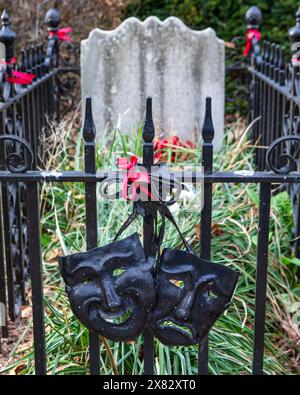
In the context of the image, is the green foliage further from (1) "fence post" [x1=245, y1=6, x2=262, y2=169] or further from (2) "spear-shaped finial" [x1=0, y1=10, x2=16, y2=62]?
(2) "spear-shaped finial" [x1=0, y1=10, x2=16, y2=62]

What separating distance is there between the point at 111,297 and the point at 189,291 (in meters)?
0.22

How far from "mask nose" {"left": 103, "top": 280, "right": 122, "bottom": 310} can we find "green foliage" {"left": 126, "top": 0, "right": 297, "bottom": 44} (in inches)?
200

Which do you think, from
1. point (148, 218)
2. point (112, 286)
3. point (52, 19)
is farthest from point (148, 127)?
point (52, 19)

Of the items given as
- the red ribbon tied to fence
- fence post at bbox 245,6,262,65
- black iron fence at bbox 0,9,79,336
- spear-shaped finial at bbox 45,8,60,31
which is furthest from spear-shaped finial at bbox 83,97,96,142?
spear-shaped finial at bbox 45,8,60,31

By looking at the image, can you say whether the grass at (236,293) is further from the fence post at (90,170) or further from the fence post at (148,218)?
the fence post at (90,170)

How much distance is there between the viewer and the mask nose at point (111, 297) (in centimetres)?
186

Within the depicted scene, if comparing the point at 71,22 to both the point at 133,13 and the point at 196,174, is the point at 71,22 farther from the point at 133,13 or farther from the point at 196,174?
the point at 196,174

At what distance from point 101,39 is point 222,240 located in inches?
86.1

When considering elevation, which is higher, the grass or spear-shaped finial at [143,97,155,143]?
spear-shaped finial at [143,97,155,143]

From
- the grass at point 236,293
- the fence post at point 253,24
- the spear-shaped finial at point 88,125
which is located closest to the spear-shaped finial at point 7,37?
the grass at point 236,293

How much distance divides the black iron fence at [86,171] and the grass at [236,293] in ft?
0.65

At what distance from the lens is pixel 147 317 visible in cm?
190

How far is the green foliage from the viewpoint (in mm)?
6445
